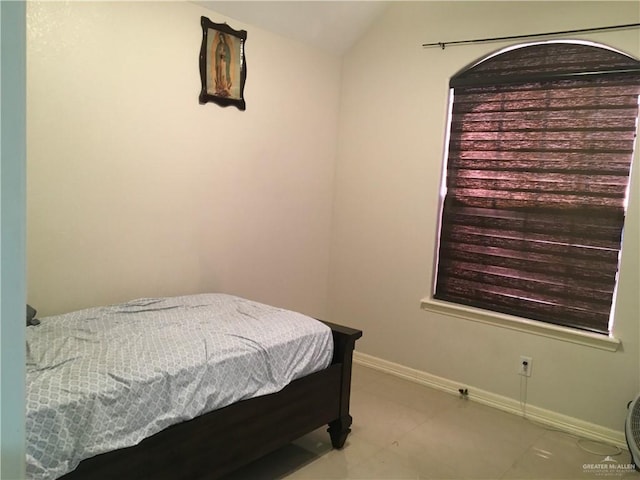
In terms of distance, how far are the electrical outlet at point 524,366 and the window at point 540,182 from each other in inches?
10.5

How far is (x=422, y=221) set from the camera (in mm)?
3531

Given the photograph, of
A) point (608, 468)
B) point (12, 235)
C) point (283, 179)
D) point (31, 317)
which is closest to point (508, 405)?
point (608, 468)

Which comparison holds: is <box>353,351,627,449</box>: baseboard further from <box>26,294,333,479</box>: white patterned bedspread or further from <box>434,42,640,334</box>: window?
<box>26,294,333,479</box>: white patterned bedspread

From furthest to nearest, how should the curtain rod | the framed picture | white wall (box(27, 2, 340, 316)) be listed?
the framed picture → the curtain rod → white wall (box(27, 2, 340, 316))

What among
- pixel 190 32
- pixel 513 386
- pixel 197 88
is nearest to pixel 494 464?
pixel 513 386

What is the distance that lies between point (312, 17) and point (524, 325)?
244 centimetres

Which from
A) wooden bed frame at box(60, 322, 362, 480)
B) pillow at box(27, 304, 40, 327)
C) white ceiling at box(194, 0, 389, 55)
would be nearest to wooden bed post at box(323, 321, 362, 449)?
Result: wooden bed frame at box(60, 322, 362, 480)

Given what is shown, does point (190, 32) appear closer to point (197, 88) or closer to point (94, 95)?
point (197, 88)

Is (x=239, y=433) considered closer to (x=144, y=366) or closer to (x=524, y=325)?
(x=144, y=366)

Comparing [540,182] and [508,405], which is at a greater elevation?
[540,182]

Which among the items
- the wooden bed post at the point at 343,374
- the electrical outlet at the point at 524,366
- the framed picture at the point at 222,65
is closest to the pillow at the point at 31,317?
the wooden bed post at the point at 343,374

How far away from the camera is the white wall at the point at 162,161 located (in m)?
2.42

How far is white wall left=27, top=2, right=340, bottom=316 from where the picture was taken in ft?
7.95

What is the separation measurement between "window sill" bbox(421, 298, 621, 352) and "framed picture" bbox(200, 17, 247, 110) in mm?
1890
